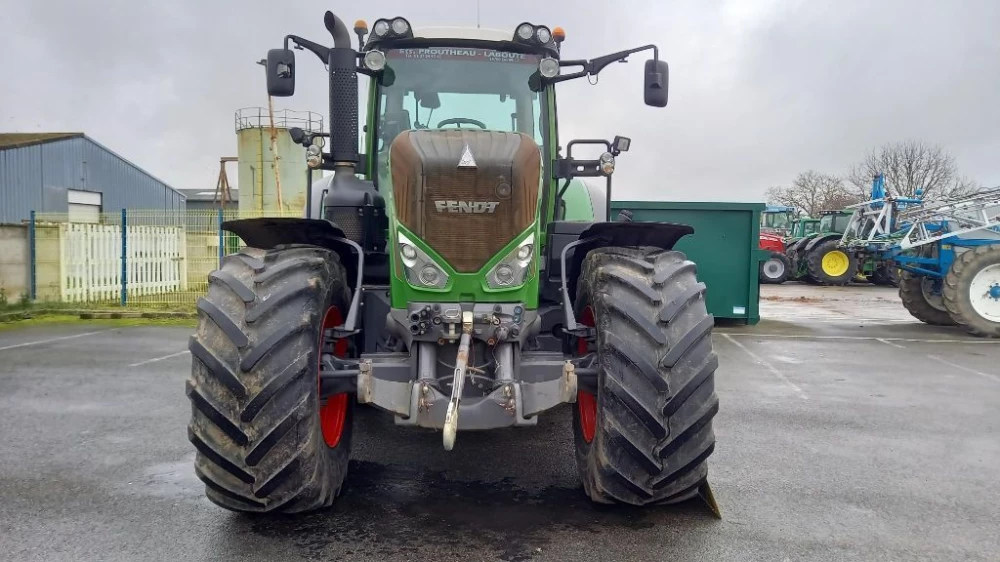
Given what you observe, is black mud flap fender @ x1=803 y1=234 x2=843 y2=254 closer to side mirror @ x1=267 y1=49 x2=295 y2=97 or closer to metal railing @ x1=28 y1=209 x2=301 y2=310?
metal railing @ x1=28 y1=209 x2=301 y2=310

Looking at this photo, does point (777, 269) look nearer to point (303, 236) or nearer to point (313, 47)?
point (313, 47)

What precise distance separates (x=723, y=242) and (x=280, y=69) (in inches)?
349

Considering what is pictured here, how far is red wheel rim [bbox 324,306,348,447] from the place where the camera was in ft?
12.8

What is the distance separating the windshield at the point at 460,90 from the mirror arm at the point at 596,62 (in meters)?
0.21

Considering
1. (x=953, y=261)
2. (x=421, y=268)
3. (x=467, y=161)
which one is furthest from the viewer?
(x=953, y=261)

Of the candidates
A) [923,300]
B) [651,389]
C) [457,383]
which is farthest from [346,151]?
[923,300]

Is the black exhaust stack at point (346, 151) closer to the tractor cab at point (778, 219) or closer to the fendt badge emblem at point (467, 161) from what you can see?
the fendt badge emblem at point (467, 161)

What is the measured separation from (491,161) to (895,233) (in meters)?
15.6

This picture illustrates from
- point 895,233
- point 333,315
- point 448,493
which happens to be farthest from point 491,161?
point 895,233

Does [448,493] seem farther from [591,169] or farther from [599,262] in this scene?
[591,169]

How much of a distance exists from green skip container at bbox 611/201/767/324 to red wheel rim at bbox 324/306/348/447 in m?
8.29

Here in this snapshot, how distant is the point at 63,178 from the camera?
3095 cm

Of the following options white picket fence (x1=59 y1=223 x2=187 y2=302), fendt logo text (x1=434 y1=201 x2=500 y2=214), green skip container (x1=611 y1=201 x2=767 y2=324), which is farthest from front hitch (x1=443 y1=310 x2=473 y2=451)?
white picket fence (x1=59 y1=223 x2=187 y2=302)

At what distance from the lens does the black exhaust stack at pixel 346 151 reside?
4.36 metres
